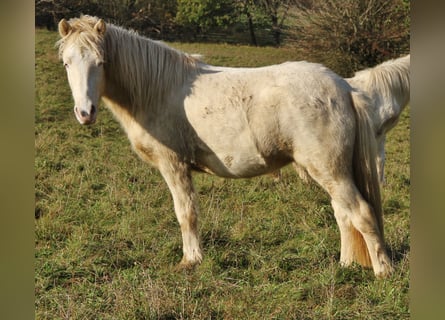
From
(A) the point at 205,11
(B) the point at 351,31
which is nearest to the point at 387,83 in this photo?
(A) the point at 205,11

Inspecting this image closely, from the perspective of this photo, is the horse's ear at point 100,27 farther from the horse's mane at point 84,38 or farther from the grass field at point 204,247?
the grass field at point 204,247

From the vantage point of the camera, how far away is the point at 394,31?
1112cm

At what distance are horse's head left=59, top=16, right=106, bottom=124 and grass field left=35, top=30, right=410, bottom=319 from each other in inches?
54.4

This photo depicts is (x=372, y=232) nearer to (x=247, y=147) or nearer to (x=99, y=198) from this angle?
(x=247, y=147)

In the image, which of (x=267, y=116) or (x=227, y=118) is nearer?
(x=267, y=116)

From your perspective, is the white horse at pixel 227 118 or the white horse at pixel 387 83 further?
the white horse at pixel 387 83

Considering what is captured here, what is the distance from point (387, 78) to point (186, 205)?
8.82 feet

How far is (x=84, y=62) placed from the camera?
354 centimetres

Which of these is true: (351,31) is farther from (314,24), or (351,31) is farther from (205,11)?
(205,11)

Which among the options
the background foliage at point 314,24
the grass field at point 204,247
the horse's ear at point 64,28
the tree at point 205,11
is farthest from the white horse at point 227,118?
the background foliage at point 314,24

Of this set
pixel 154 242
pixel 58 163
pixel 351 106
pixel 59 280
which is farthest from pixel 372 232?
pixel 58 163

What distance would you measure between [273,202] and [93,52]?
9.13 ft

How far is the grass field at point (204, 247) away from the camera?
129 inches

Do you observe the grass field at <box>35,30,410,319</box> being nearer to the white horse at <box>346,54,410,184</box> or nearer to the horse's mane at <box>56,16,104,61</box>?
the white horse at <box>346,54,410,184</box>
